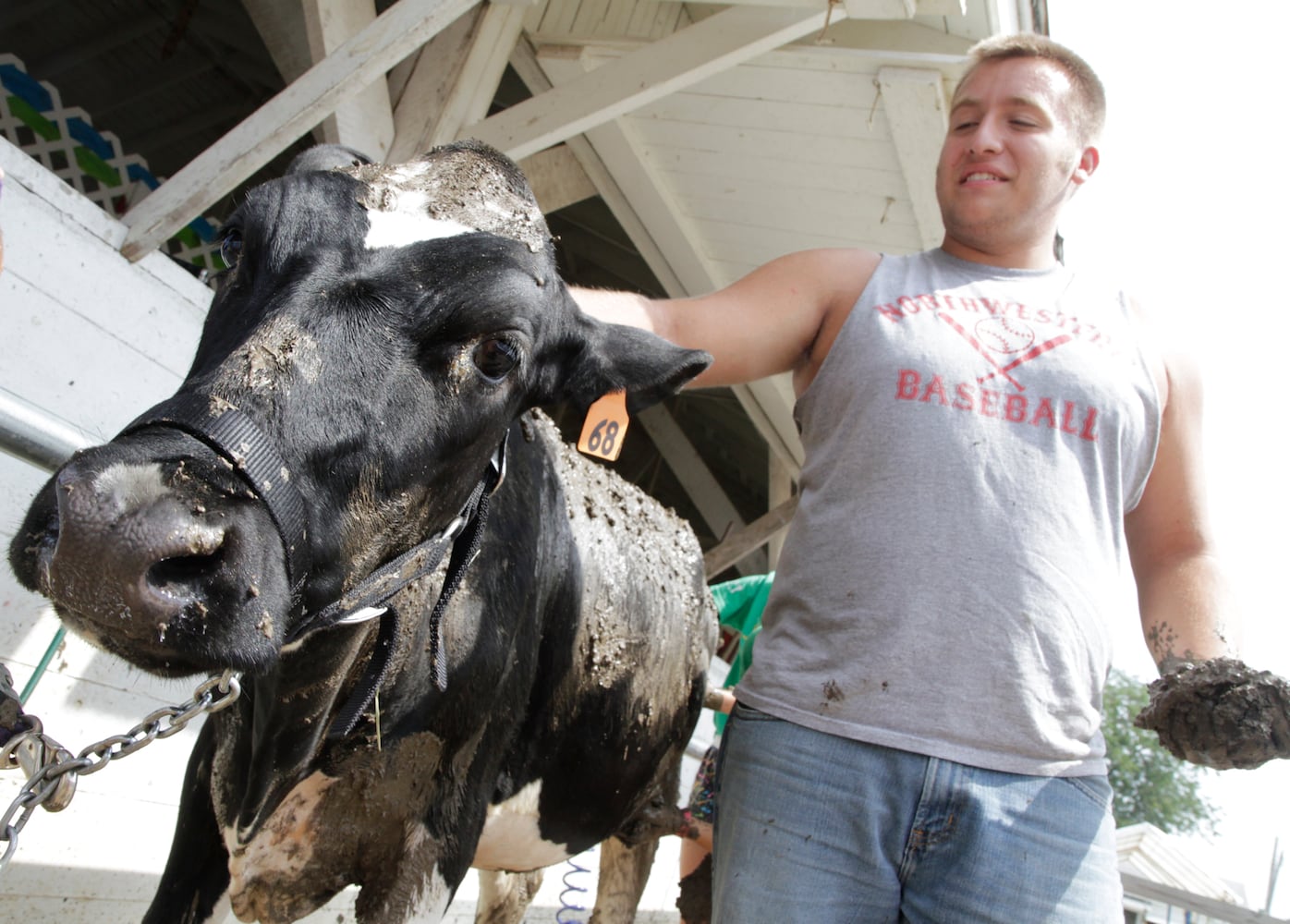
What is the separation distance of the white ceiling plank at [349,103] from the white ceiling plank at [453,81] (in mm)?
93

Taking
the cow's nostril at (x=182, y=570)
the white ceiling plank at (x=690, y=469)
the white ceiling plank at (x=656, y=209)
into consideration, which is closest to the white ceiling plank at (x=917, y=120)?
the white ceiling plank at (x=656, y=209)

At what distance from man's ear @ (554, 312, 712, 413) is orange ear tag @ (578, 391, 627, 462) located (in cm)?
2

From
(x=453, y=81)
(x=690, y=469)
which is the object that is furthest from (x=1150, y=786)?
(x=453, y=81)

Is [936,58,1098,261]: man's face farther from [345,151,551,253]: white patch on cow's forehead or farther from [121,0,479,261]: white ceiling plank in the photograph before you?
[121,0,479,261]: white ceiling plank

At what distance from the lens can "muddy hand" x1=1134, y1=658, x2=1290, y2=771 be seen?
1.60 metres

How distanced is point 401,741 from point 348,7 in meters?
3.48

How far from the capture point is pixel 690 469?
1075 centimetres

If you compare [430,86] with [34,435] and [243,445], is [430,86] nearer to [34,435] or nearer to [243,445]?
[34,435]

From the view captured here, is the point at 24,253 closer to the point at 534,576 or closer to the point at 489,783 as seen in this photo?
the point at 534,576

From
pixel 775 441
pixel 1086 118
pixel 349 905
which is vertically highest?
pixel 775 441

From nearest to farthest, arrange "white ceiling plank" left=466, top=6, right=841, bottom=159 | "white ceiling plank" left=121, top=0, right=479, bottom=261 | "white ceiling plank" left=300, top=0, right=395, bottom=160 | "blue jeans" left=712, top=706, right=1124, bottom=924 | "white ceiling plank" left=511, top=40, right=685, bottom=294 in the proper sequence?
1. "blue jeans" left=712, top=706, right=1124, bottom=924
2. "white ceiling plank" left=121, top=0, right=479, bottom=261
3. "white ceiling plank" left=300, top=0, right=395, bottom=160
4. "white ceiling plank" left=466, top=6, right=841, bottom=159
5. "white ceiling plank" left=511, top=40, right=685, bottom=294

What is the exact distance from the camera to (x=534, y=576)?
2.73 metres

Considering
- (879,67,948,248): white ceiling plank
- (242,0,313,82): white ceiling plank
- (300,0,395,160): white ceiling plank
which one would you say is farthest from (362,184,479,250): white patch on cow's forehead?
(242,0,313,82): white ceiling plank

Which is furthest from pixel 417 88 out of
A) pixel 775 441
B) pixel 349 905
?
pixel 775 441
